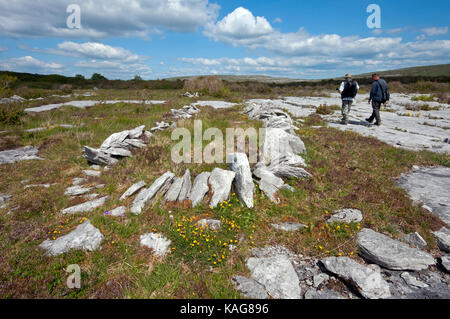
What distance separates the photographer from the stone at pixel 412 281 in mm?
3215

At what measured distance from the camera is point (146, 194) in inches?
210

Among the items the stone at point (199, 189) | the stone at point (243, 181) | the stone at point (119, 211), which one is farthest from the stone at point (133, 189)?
the stone at point (243, 181)

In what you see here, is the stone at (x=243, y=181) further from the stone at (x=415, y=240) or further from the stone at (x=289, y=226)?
the stone at (x=415, y=240)

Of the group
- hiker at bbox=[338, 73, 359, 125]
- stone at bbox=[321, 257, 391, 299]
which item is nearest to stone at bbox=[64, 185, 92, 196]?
stone at bbox=[321, 257, 391, 299]

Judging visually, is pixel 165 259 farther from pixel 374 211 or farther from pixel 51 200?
pixel 374 211

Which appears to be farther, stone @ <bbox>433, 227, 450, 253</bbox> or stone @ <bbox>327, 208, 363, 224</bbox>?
stone @ <bbox>327, 208, 363, 224</bbox>

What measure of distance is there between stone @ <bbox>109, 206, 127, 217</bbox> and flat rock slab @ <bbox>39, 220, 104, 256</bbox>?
22.2 inches

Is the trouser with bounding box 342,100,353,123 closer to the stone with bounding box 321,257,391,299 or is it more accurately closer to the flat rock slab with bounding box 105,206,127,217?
the stone with bounding box 321,257,391,299

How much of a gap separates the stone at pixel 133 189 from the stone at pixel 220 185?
73.8 inches

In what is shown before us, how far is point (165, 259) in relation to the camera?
12.1ft

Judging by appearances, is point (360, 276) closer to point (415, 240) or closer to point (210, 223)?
point (415, 240)

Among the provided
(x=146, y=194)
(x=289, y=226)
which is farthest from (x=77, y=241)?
(x=289, y=226)

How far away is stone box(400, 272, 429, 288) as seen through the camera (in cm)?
321

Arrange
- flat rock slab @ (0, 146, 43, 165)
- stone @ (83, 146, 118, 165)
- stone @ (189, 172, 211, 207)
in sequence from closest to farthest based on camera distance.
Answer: stone @ (189, 172, 211, 207), stone @ (83, 146, 118, 165), flat rock slab @ (0, 146, 43, 165)
